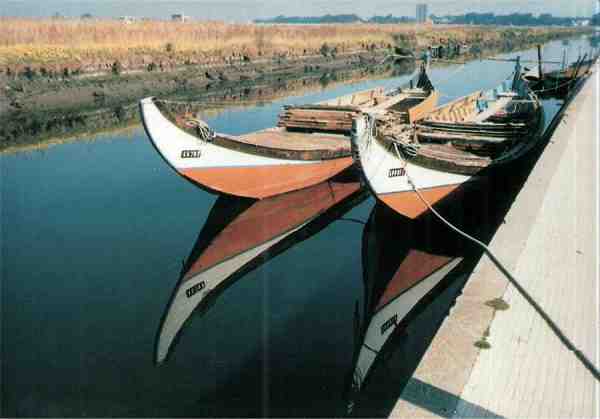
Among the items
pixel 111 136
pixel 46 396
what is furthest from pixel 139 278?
pixel 111 136

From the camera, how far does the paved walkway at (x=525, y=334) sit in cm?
586

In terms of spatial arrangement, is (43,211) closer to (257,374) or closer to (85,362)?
(85,362)

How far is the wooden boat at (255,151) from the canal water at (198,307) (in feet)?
2.90

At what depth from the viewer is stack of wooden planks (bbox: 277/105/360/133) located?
60.3ft

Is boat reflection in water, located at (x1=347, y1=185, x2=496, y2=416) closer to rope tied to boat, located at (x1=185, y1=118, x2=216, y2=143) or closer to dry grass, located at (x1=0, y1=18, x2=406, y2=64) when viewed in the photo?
rope tied to boat, located at (x1=185, y1=118, x2=216, y2=143)

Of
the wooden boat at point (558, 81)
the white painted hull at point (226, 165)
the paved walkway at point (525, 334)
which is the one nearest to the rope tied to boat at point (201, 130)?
the white painted hull at point (226, 165)

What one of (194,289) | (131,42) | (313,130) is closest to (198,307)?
(194,289)

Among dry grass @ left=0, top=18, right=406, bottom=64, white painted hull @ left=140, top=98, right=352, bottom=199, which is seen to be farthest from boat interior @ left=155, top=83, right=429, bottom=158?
dry grass @ left=0, top=18, right=406, bottom=64

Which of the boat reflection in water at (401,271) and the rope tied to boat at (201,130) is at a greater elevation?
the rope tied to boat at (201,130)

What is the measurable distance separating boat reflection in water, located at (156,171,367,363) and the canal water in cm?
7

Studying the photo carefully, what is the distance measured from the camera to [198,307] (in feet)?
35.4

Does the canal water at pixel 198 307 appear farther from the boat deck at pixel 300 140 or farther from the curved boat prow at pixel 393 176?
the boat deck at pixel 300 140

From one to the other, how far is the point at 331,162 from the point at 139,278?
22.0ft

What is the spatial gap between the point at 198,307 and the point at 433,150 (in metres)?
8.28
